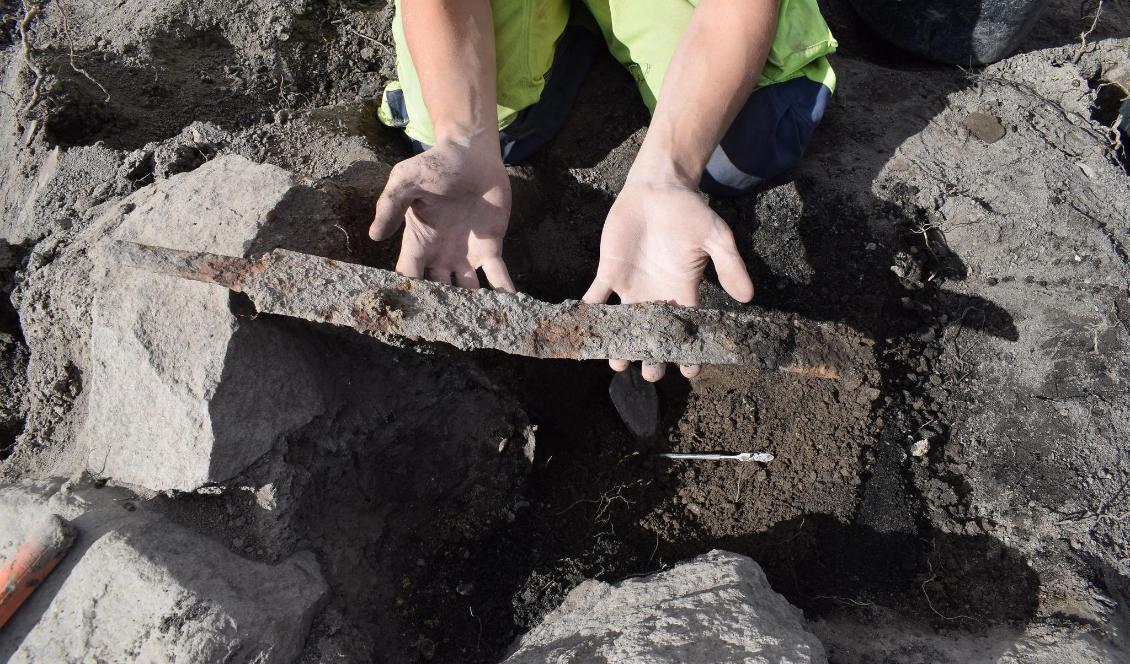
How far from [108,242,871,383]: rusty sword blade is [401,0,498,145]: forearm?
579 millimetres

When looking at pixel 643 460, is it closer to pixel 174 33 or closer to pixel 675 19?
pixel 675 19

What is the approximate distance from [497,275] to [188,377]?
32.2 inches

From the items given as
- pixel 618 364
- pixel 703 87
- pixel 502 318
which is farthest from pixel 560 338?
pixel 703 87

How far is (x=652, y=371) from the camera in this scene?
1.84 meters

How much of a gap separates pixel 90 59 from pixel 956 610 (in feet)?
10.8

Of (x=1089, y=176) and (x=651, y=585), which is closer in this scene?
(x=651, y=585)

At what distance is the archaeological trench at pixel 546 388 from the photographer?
1.51 metres

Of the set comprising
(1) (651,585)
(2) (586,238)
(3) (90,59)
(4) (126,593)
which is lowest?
(1) (651,585)

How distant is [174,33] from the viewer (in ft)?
8.22

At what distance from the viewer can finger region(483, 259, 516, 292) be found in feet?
6.16

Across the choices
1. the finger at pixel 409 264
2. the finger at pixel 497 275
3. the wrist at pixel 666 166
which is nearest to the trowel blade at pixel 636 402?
the finger at pixel 497 275

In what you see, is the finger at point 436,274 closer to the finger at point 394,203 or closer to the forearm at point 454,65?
the finger at point 394,203

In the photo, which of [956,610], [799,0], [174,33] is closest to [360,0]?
[174,33]

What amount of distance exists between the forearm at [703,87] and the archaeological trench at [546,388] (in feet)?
1.17
